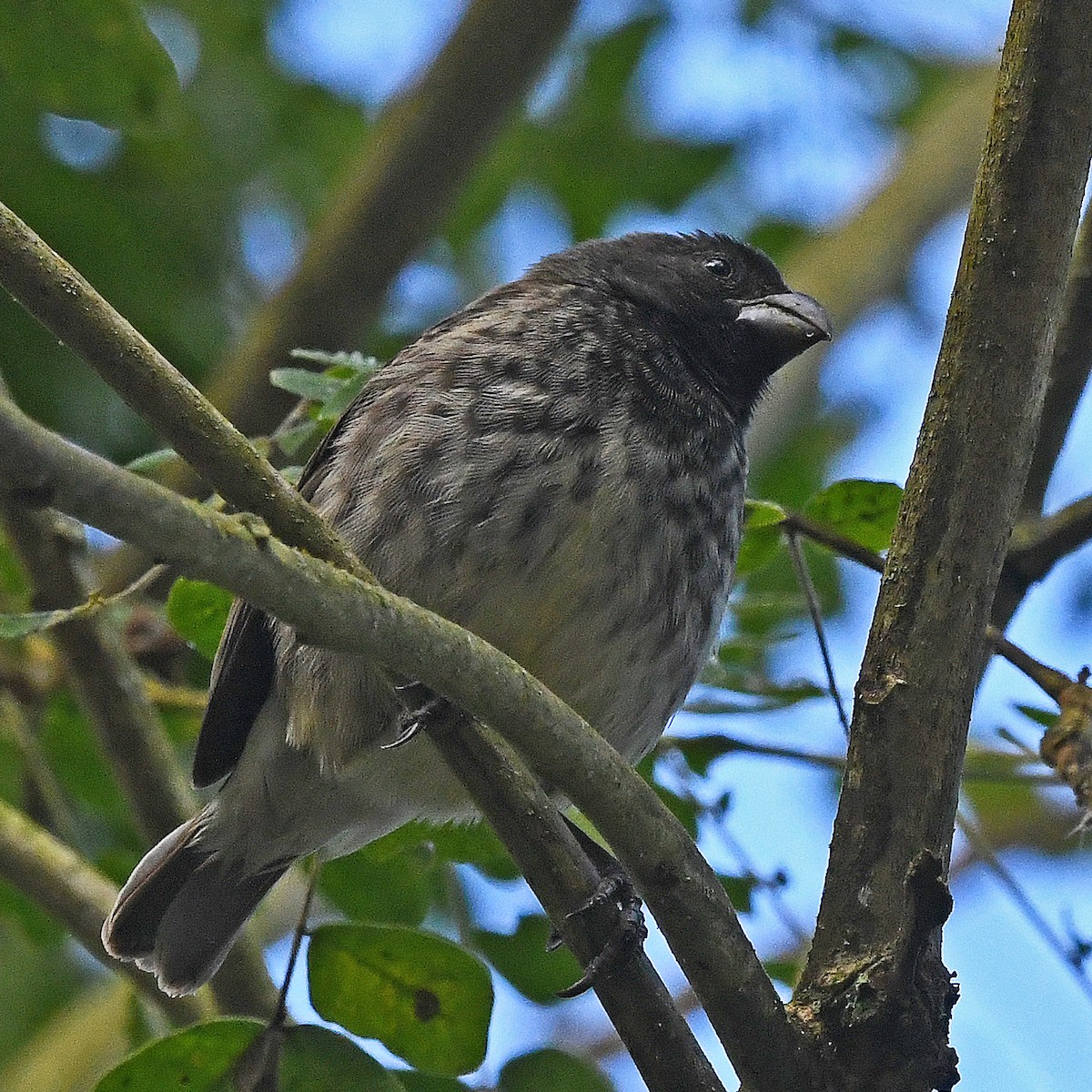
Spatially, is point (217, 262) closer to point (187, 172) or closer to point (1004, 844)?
point (187, 172)

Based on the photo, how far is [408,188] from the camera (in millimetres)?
5082

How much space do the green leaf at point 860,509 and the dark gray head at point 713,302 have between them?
50 centimetres

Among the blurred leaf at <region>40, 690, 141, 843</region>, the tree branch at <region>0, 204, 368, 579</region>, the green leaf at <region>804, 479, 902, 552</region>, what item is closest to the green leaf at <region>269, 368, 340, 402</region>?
the green leaf at <region>804, 479, 902, 552</region>

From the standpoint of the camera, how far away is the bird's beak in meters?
4.20

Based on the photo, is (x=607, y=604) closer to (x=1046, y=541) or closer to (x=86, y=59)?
(x=1046, y=541)

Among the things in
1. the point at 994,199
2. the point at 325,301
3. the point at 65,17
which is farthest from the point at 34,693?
the point at 994,199

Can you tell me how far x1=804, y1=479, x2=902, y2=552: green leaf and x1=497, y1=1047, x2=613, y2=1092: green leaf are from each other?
4.00 ft

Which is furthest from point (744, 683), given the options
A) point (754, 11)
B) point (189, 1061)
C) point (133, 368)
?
point (754, 11)

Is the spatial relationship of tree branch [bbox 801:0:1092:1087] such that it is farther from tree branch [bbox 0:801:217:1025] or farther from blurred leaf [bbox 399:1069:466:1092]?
tree branch [bbox 0:801:217:1025]

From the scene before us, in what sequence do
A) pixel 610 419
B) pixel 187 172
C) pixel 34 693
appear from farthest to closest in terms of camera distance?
1. pixel 187 172
2. pixel 34 693
3. pixel 610 419

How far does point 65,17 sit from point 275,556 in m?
2.36

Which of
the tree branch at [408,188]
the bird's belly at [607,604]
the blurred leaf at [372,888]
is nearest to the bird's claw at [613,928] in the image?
the bird's belly at [607,604]

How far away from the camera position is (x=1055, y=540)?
3.56 metres

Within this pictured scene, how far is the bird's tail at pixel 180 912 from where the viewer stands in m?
3.79
